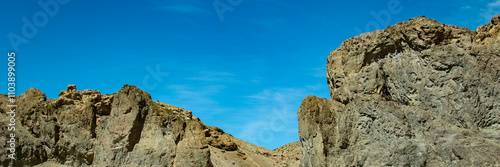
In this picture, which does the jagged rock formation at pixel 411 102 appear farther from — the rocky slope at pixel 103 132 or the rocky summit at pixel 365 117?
the rocky slope at pixel 103 132

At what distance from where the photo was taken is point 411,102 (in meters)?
41.8

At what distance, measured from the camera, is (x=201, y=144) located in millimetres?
52250

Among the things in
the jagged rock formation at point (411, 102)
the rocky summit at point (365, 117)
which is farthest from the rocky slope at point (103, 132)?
the jagged rock formation at point (411, 102)

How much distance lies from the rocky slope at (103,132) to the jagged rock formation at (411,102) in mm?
11666

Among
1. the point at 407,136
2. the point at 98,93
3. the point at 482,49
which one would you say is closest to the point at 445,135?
the point at 407,136

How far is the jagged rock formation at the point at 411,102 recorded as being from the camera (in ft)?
127

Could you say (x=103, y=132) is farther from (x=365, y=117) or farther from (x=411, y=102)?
(x=411, y=102)

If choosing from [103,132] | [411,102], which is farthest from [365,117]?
[103,132]

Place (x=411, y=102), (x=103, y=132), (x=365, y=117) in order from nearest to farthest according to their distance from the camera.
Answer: (x=411, y=102) → (x=365, y=117) → (x=103, y=132)

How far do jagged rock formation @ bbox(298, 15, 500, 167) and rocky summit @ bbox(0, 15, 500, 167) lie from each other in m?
0.07

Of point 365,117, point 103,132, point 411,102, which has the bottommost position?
point 365,117

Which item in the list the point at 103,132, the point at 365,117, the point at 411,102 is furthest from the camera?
the point at 103,132

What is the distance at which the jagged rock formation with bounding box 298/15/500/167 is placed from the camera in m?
38.7

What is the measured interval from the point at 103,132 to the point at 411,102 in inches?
1081
